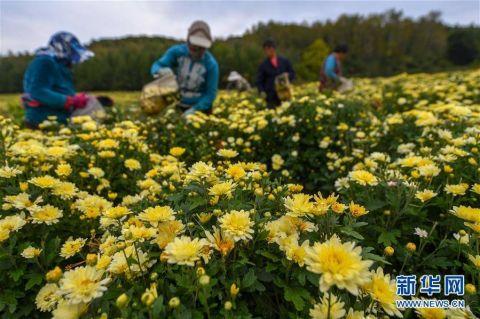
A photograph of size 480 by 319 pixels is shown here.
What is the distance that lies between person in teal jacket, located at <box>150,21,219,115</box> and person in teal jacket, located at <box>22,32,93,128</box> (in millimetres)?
1136

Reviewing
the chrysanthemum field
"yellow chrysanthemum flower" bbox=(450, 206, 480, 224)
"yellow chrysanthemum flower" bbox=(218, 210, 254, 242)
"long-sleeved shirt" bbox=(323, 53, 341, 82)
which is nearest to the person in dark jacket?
"long-sleeved shirt" bbox=(323, 53, 341, 82)

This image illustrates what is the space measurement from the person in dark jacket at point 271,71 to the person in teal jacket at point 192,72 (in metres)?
1.53

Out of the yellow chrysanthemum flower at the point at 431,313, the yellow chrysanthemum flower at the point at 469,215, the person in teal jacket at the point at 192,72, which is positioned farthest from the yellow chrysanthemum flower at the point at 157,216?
the person in teal jacket at the point at 192,72

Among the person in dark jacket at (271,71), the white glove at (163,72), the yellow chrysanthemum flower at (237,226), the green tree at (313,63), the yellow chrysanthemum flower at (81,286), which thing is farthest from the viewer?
the green tree at (313,63)

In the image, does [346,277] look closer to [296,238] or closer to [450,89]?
[296,238]

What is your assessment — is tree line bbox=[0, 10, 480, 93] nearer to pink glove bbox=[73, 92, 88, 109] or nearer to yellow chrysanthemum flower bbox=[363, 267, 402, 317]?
pink glove bbox=[73, 92, 88, 109]

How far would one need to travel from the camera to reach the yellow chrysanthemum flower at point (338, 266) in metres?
0.83

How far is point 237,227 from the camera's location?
109cm

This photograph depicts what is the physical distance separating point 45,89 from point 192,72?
2.03m

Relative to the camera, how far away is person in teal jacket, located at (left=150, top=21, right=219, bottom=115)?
4957 mm

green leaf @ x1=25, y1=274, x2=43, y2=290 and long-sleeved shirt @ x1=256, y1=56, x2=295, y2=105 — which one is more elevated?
long-sleeved shirt @ x1=256, y1=56, x2=295, y2=105

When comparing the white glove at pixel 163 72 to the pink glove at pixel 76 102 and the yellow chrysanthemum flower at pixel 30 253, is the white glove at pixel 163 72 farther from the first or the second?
the yellow chrysanthemum flower at pixel 30 253

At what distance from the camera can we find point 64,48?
444cm

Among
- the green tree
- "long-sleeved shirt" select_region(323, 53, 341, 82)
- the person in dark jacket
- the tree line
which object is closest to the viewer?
the person in dark jacket
